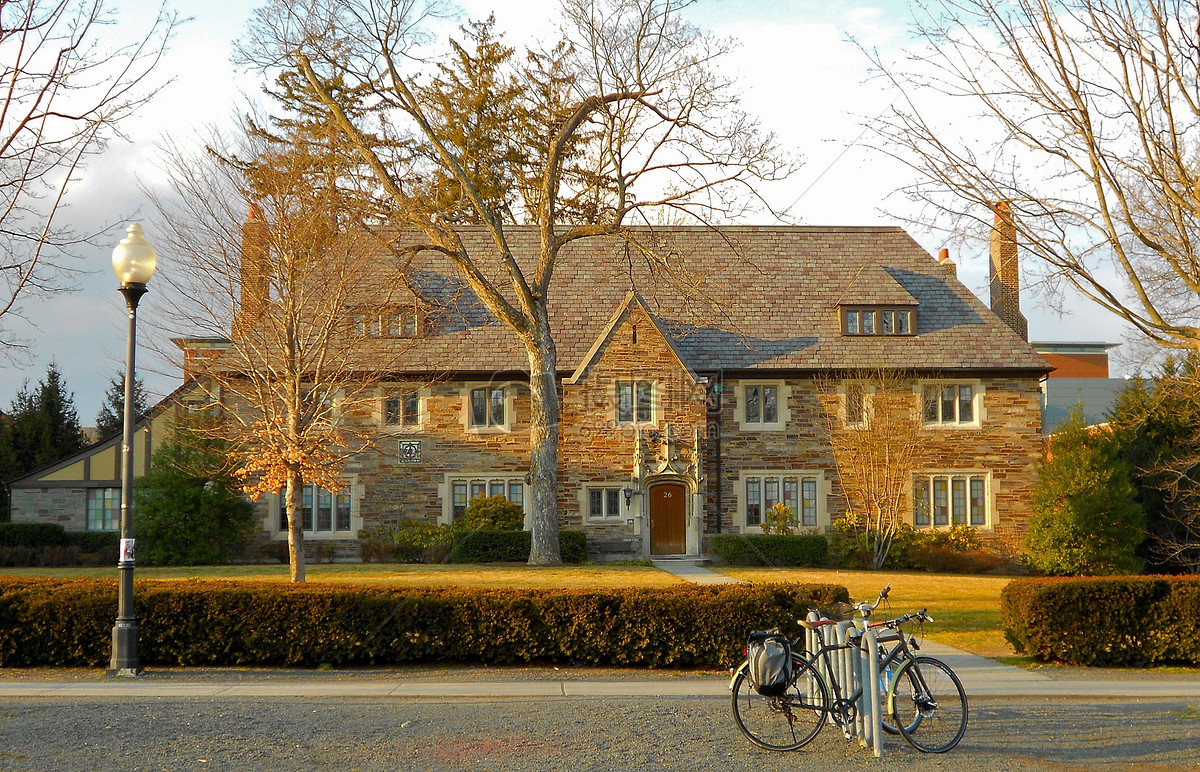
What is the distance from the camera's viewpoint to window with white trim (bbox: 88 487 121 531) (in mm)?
29641

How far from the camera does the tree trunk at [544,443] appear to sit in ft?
78.2

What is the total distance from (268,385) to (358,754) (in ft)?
36.0

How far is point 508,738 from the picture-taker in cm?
825

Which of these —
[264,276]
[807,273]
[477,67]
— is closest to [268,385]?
[264,276]

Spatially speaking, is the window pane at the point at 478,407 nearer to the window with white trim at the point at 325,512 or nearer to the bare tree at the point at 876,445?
the window with white trim at the point at 325,512

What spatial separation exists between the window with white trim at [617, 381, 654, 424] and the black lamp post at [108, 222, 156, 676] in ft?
56.3

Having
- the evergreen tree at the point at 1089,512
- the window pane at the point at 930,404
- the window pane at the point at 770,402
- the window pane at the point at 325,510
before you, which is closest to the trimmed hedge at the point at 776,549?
the window pane at the point at 770,402

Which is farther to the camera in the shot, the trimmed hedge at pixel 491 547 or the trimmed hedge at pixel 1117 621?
the trimmed hedge at pixel 491 547

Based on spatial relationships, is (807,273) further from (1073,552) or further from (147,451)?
(147,451)

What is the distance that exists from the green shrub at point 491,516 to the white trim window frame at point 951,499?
11.3m

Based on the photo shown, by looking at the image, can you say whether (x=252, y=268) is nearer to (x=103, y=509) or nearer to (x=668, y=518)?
(x=668, y=518)

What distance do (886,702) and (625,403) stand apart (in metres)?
19.9

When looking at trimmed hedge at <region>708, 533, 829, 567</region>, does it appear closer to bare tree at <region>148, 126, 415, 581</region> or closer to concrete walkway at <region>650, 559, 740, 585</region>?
concrete walkway at <region>650, 559, 740, 585</region>

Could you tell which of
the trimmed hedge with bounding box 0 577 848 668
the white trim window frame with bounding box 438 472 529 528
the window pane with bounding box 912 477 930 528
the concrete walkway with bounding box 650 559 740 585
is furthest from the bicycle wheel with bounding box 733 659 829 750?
the window pane with bounding box 912 477 930 528
